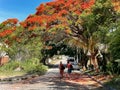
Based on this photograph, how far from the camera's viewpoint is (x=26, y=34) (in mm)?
34812

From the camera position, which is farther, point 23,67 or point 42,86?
point 23,67

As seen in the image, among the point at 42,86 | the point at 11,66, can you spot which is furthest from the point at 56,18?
the point at 11,66

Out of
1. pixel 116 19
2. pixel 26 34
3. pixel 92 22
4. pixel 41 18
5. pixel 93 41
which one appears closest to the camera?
pixel 116 19

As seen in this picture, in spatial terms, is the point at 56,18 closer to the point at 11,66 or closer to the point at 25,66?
the point at 11,66

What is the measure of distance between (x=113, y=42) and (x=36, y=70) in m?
27.0

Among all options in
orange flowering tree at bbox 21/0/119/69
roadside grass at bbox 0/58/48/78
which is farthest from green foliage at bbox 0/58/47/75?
orange flowering tree at bbox 21/0/119/69

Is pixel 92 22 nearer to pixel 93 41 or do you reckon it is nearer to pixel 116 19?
pixel 116 19

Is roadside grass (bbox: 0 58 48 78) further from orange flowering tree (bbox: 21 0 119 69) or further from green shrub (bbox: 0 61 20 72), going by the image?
orange flowering tree (bbox: 21 0 119 69)

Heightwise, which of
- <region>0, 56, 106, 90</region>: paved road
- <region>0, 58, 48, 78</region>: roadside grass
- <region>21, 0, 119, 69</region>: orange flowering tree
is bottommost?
<region>0, 56, 106, 90</region>: paved road

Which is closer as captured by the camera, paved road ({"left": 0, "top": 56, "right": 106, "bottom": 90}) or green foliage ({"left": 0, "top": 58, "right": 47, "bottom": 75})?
paved road ({"left": 0, "top": 56, "right": 106, "bottom": 90})

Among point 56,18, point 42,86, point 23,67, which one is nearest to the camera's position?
point 42,86

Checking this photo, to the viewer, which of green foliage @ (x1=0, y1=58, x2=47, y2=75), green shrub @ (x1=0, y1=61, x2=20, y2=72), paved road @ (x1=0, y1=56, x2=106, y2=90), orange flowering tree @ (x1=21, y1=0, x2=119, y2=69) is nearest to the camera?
paved road @ (x1=0, y1=56, x2=106, y2=90)

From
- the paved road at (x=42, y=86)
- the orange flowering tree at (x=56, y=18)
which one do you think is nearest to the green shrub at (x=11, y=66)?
the orange flowering tree at (x=56, y=18)

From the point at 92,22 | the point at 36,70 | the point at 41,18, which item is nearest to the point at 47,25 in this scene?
the point at 41,18
